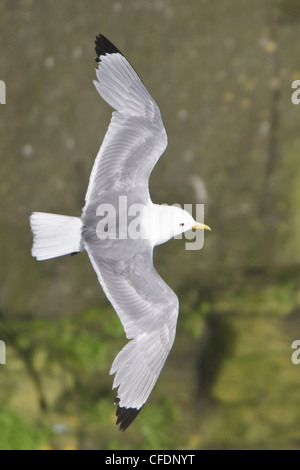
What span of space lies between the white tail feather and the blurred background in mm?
894

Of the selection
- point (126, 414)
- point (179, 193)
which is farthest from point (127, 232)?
point (179, 193)

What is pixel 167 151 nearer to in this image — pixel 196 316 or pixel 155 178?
pixel 155 178

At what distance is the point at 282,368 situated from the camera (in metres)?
2.38

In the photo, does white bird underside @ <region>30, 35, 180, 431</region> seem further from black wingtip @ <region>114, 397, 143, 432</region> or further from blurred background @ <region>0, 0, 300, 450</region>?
blurred background @ <region>0, 0, 300, 450</region>

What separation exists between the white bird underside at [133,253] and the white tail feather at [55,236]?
29mm

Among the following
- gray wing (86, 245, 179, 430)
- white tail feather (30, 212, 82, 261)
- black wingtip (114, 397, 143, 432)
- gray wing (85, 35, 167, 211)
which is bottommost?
black wingtip (114, 397, 143, 432)

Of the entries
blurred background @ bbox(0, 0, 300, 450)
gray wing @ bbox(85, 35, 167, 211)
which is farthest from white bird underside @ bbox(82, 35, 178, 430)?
blurred background @ bbox(0, 0, 300, 450)

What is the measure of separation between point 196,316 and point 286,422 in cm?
47

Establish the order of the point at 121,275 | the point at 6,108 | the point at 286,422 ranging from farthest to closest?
the point at 6,108
the point at 286,422
the point at 121,275

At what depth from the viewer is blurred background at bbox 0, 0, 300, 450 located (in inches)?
93.0

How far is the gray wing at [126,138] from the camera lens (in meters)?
1.56

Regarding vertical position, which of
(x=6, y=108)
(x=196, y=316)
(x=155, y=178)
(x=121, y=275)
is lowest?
(x=196, y=316)

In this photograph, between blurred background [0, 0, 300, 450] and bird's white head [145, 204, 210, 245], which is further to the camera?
blurred background [0, 0, 300, 450]

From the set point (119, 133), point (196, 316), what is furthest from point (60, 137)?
point (119, 133)
